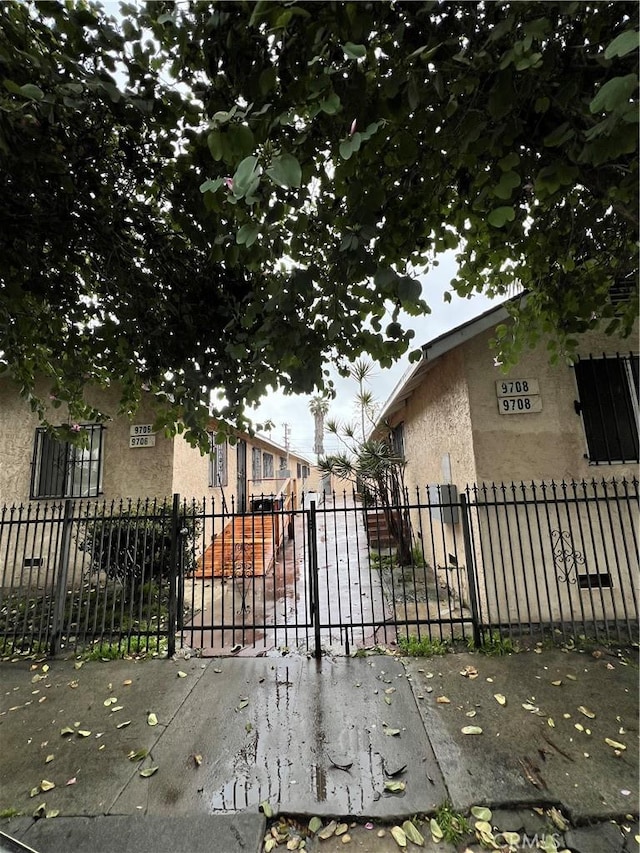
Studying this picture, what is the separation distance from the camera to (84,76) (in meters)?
2.33

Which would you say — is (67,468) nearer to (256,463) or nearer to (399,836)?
(399,836)

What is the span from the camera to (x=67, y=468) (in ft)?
25.0

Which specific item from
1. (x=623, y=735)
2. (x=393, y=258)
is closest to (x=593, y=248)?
(x=393, y=258)

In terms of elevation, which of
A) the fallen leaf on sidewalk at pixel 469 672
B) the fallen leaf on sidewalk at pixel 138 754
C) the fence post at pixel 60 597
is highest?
the fence post at pixel 60 597

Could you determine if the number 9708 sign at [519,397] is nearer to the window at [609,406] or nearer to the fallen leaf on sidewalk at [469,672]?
the window at [609,406]

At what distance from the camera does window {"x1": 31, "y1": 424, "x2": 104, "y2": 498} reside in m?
7.55

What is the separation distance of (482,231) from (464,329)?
2236mm

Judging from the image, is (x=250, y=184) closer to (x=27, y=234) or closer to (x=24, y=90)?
(x=24, y=90)

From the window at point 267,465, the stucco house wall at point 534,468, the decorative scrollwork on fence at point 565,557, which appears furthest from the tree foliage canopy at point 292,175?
the window at point 267,465

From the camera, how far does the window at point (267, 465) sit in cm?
1738

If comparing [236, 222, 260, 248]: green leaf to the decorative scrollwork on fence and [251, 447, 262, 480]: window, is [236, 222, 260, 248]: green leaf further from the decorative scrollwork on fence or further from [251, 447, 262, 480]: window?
[251, 447, 262, 480]: window

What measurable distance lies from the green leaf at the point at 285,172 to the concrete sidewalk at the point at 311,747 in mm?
3264

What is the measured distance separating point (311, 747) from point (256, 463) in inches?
526

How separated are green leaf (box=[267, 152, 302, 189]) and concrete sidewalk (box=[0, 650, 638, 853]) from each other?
3264mm
